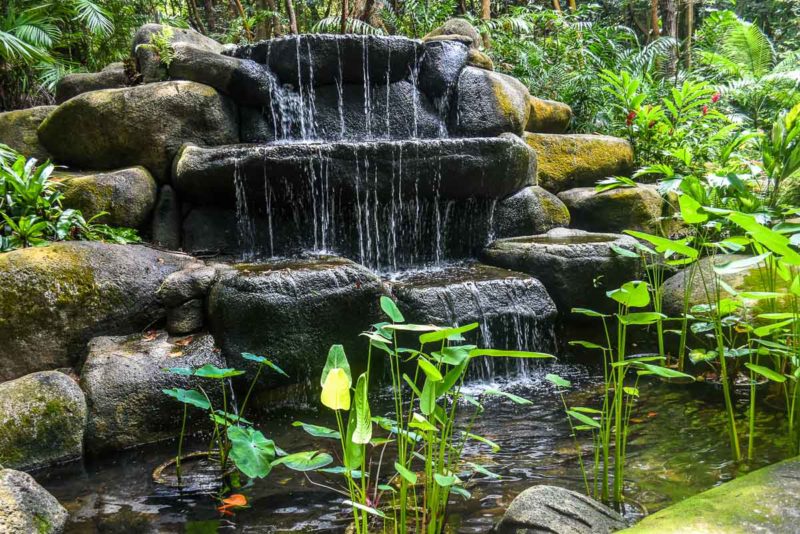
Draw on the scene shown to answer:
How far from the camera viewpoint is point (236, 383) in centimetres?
382

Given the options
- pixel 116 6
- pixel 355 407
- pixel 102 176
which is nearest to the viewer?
pixel 355 407

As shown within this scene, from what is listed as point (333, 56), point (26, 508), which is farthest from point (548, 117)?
point (26, 508)

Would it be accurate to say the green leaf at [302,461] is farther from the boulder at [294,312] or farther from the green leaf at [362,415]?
the boulder at [294,312]

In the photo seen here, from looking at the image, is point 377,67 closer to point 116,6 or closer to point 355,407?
point 116,6

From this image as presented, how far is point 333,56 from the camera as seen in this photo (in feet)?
22.3

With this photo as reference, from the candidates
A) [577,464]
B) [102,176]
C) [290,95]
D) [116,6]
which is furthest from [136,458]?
[116,6]

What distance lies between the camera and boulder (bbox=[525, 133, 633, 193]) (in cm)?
705

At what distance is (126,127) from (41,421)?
3466mm

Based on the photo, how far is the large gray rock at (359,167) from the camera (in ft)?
17.0

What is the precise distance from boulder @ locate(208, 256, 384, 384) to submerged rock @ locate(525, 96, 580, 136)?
4.62 meters

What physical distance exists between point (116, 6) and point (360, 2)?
469cm

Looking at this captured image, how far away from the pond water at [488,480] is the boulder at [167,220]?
8.56ft

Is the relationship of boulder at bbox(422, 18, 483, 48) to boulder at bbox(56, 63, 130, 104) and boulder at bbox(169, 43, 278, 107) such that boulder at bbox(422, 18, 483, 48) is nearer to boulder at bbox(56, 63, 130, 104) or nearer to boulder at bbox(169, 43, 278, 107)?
boulder at bbox(169, 43, 278, 107)

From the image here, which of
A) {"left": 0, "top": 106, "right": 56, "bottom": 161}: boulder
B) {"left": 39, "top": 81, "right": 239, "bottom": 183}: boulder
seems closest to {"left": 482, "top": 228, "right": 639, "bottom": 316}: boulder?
{"left": 39, "top": 81, "right": 239, "bottom": 183}: boulder
